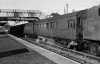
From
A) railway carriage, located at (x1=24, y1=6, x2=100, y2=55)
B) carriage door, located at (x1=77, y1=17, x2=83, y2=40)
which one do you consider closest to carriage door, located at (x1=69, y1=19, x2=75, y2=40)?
railway carriage, located at (x1=24, y1=6, x2=100, y2=55)

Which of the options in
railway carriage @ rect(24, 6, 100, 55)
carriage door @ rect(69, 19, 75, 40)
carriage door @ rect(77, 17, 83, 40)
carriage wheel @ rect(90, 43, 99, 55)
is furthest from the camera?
carriage door @ rect(69, 19, 75, 40)

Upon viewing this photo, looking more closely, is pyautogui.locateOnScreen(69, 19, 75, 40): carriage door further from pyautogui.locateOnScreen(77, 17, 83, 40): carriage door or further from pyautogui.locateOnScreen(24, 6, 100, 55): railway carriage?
pyautogui.locateOnScreen(77, 17, 83, 40): carriage door

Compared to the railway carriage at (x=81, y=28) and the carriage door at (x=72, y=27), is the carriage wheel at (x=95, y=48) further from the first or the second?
the carriage door at (x=72, y=27)

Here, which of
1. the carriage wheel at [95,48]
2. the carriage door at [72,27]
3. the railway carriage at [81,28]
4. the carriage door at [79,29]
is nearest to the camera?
the railway carriage at [81,28]

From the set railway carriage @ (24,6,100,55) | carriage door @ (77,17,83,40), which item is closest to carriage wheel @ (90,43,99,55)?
railway carriage @ (24,6,100,55)

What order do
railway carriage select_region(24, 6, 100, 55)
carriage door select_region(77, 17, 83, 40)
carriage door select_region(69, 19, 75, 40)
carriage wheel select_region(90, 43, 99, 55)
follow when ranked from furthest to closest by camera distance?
carriage door select_region(69, 19, 75, 40) < carriage door select_region(77, 17, 83, 40) < carriage wheel select_region(90, 43, 99, 55) < railway carriage select_region(24, 6, 100, 55)

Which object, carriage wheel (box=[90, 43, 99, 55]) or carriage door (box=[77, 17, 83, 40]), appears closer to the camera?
carriage wheel (box=[90, 43, 99, 55])

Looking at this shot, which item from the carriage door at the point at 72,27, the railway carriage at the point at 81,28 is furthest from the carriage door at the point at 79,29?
the carriage door at the point at 72,27

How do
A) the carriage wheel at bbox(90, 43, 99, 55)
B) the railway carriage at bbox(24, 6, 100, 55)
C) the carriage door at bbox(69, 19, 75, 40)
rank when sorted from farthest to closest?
the carriage door at bbox(69, 19, 75, 40) → the carriage wheel at bbox(90, 43, 99, 55) → the railway carriage at bbox(24, 6, 100, 55)

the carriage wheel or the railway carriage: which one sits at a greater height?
the railway carriage

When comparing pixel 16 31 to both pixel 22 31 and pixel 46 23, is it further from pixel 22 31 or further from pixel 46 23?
pixel 46 23

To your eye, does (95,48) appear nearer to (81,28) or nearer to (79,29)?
(81,28)

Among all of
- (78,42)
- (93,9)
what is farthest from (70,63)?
(78,42)

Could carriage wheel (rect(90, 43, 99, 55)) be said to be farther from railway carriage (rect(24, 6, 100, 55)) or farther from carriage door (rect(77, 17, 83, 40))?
carriage door (rect(77, 17, 83, 40))
